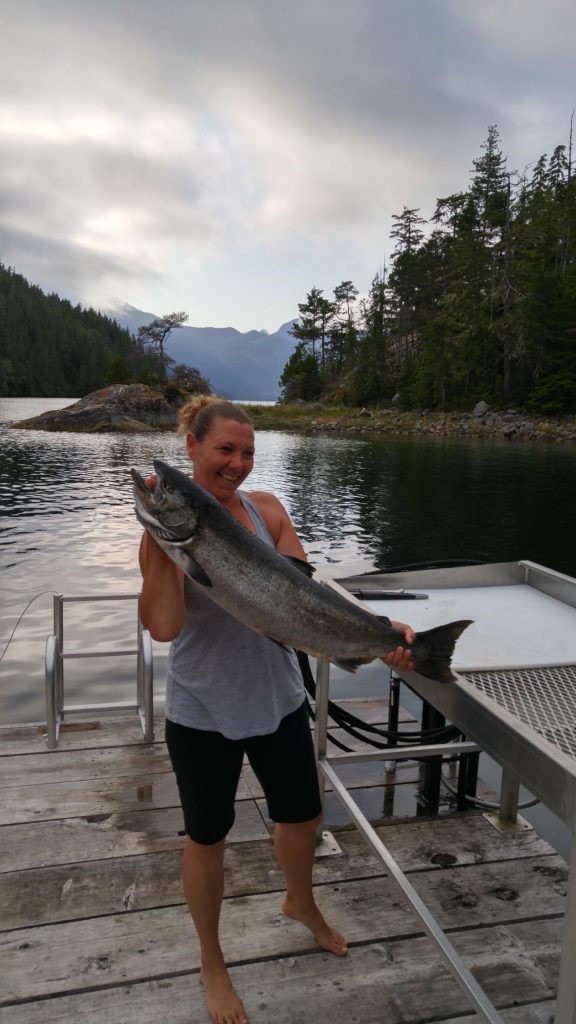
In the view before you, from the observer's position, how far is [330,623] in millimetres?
2430

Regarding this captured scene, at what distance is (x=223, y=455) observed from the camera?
257cm

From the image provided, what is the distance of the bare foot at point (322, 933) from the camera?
2967mm

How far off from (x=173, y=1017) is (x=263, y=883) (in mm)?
926

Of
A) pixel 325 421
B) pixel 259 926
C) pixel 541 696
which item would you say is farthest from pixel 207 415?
pixel 325 421

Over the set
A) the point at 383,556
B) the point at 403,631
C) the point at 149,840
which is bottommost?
the point at 383,556

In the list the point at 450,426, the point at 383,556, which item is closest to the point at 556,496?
the point at 383,556

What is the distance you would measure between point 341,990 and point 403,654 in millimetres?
1511

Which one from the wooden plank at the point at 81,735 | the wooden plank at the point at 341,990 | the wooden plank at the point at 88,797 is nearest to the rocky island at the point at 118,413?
the wooden plank at the point at 81,735

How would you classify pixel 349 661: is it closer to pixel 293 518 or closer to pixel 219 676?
pixel 219 676

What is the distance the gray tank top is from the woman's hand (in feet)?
1.58

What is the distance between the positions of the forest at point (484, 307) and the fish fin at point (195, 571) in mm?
59006

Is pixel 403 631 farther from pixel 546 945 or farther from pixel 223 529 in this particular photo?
pixel 546 945

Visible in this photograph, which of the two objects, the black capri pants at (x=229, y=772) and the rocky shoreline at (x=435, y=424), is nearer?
the black capri pants at (x=229, y=772)

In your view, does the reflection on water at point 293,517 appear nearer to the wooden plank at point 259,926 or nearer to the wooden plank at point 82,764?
the wooden plank at point 82,764
